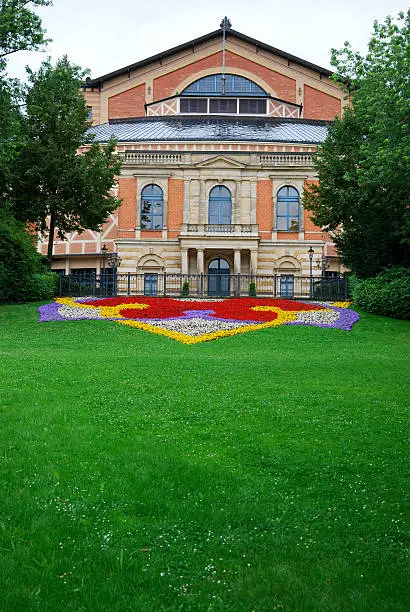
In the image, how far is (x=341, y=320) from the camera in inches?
867

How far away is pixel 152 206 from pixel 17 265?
16.4 metres

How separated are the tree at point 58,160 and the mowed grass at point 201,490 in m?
18.6

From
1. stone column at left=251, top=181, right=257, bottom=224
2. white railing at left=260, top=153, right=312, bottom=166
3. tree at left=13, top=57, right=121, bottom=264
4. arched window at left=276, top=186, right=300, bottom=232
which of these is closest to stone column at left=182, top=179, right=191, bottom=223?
stone column at left=251, top=181, right=257, bottom=224

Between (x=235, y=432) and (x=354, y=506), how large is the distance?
2319 millimetres

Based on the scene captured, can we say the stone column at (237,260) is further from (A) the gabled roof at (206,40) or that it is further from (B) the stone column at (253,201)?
(A) the gabled roof at (206,40)

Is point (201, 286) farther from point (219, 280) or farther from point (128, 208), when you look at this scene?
point (128, 208)

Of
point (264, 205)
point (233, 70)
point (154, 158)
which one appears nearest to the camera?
point (154, 158)

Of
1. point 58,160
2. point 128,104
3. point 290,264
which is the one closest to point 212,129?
point 290,264

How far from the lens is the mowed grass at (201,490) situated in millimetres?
4449

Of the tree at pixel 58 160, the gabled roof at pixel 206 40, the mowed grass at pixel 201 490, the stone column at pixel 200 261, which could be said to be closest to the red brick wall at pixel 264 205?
the stone column at pixel 200 261

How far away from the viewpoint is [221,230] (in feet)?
125

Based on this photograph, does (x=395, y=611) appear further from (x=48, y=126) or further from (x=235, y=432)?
(x=48, y=126)

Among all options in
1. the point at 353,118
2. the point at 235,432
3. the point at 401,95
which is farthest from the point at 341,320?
the point at 235,432

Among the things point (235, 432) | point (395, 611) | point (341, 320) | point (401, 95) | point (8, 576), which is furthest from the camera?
point (341, 320)
